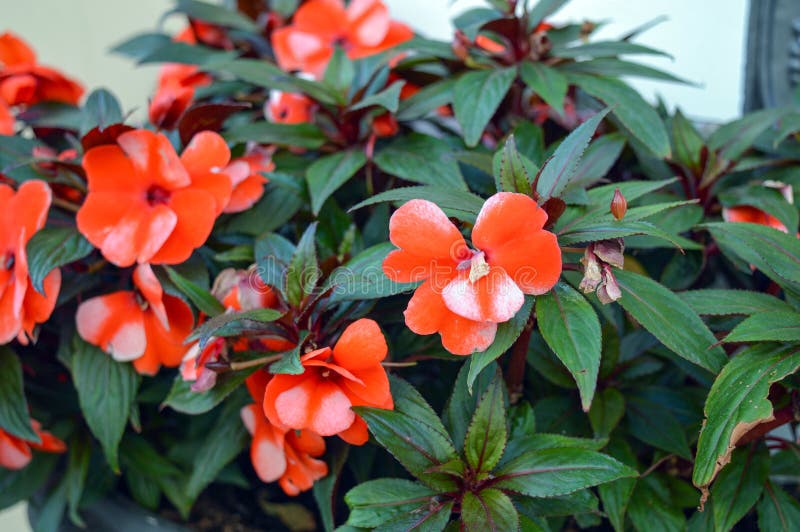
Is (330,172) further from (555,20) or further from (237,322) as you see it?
(555,20)

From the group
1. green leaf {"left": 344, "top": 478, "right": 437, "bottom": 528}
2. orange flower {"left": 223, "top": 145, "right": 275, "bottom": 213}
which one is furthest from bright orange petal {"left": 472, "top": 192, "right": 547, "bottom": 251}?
orange flower {"left": 223, "top": 145, "right": 275, "bottom": 213}

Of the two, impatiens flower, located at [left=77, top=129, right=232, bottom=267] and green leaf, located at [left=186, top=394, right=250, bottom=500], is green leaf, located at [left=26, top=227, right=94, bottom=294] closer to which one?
impatiens flower, located at [left=77, top=129, right=232, bottom=267]

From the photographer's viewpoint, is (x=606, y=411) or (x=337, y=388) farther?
(x=606, y=411)

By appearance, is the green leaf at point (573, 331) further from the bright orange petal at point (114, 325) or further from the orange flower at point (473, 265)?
the bright orange petal at point (114, 325)

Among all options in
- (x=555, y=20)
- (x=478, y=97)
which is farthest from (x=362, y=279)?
(x=555, y=20)

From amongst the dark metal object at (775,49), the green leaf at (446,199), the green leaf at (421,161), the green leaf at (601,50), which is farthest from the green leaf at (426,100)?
the dark metal object at (775,49)

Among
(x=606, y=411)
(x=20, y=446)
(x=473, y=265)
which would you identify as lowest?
(x=20, y=446)
